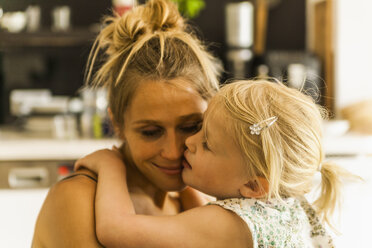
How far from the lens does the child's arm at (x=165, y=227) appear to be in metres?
0.91

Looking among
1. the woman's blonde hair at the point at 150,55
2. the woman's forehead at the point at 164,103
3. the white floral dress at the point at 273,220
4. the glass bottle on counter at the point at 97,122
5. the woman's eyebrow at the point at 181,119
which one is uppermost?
the woman's blonde hair at the point at 150,55

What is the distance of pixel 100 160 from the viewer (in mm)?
1099

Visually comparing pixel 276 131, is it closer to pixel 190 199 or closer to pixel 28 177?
pixel 190 199

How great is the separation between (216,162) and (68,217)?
1.15 feet

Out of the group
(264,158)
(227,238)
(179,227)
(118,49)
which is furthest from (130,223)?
(118,49)

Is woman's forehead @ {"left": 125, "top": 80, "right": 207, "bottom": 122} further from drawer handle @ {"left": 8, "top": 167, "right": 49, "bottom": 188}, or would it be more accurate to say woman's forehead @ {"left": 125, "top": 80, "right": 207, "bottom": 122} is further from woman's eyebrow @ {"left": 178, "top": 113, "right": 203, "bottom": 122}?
drawer handle @ {"left": 8, "top": 167, "right": 49, "bottom": 188}

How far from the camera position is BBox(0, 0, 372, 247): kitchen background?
2482mm

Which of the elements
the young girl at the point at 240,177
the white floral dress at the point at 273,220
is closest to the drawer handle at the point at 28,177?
the young girl at the point at 240,177

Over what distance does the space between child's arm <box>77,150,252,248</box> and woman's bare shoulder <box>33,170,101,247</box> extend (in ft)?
0.08

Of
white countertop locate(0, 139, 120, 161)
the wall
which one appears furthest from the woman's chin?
the wall

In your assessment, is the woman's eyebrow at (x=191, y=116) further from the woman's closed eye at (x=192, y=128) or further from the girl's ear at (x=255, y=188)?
the girl's ear at (x=255, y=188)

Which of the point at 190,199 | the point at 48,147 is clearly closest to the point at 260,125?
the point at 190,199

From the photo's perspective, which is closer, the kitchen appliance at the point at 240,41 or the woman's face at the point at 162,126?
the woman's face at the point at 162,126

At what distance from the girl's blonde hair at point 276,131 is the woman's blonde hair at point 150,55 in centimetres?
13
